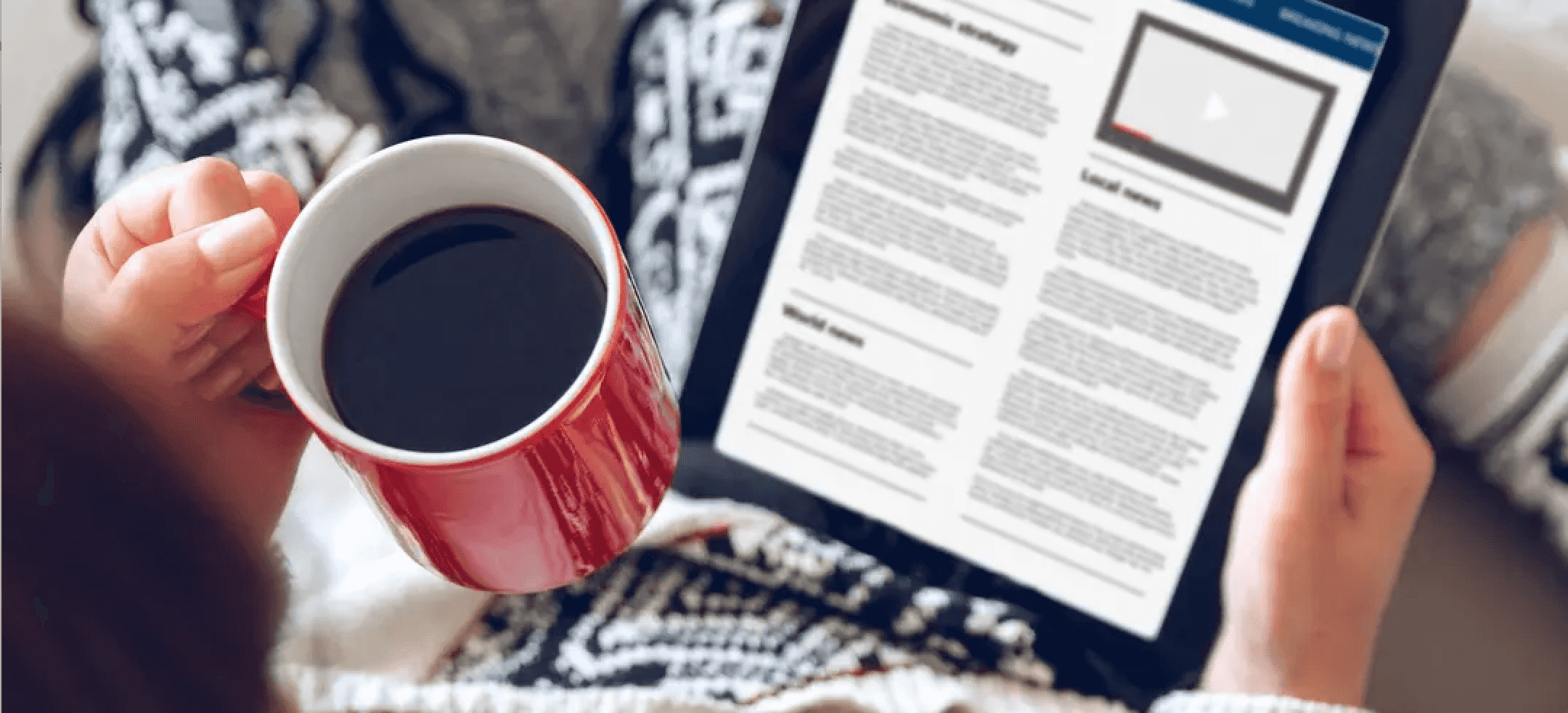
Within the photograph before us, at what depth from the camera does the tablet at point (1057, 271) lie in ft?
1.38

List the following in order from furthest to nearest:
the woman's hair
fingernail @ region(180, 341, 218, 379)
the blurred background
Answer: the blurred background
fingernail @ region(180, 341, 218, 379)
the woman's hair

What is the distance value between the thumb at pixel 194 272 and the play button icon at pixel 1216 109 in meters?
0.36

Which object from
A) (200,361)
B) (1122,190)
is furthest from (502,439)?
(1122,190)

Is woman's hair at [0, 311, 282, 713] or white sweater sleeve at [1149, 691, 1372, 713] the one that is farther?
white sweater sleeve at [1149, 691, 1372, 713]

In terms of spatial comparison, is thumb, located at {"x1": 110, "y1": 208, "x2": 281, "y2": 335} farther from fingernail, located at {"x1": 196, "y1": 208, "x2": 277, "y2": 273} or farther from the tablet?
the tablet

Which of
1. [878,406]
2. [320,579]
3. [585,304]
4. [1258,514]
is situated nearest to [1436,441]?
[1258,514]

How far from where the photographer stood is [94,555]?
0.30 m

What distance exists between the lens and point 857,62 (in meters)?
0.46

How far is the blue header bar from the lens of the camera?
0.41 m

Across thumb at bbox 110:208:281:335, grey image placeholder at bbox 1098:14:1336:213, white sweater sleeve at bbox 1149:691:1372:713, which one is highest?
grey image placeholder at bbox 1098:14:1336:213

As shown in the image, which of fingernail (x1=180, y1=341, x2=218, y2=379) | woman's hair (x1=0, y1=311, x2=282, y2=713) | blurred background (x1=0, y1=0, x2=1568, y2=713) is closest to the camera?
woman's hair (x1=0, y1=311, x2=282, y2=713)

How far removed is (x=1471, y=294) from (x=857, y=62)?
40 cm

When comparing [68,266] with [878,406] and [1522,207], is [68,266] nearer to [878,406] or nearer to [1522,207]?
[878,406]

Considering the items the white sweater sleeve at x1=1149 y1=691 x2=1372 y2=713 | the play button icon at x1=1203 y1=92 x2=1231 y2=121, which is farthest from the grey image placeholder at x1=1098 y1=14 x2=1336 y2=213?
the white sweater sleeve at x1=1149 y1=691 x2=1372 y2=713
